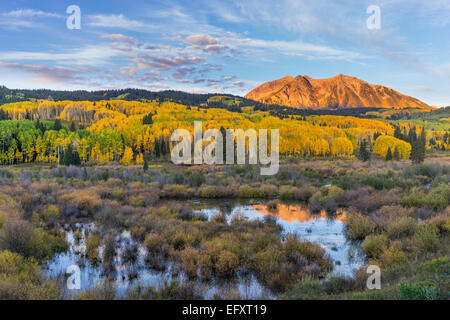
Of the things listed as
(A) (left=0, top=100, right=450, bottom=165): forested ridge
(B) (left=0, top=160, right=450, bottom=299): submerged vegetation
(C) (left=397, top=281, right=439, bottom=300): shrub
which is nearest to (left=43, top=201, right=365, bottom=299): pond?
(B) (left=0, top=160, right=450, bottom=299): submerged vegetation

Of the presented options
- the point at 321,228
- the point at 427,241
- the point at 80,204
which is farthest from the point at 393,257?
the point at 80,204

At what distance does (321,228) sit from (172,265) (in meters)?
8.73

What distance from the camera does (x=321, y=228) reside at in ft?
52.1

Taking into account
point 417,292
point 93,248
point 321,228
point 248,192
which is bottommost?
point 248,192

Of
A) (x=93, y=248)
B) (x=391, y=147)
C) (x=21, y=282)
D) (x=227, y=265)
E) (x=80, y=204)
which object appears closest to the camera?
(x=21, y=282)

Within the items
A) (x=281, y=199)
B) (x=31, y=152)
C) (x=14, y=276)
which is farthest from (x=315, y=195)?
(x=31, y=152)

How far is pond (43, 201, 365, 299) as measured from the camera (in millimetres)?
8766

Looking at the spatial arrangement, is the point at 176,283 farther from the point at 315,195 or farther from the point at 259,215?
the point at 315,195

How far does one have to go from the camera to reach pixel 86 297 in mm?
7164

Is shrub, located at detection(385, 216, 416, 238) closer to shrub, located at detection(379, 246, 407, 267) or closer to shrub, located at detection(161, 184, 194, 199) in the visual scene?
shrub, located at detection(379, 246, 407, 267)

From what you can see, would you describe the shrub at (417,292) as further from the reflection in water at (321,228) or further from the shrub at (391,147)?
the shrub at (391,147)

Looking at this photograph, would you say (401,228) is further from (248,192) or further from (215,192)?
(215,192)

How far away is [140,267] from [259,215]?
10088 mm

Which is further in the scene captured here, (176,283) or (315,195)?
(315,195)
